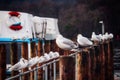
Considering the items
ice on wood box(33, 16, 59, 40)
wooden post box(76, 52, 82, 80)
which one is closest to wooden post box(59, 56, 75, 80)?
wooden post box(76, 52, 82, 80)

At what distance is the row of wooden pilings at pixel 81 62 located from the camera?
3928 millimetres

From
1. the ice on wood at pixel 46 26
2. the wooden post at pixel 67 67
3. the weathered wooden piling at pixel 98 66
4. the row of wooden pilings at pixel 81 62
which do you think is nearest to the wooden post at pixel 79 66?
the row of wooden pilings at pixel 81 62

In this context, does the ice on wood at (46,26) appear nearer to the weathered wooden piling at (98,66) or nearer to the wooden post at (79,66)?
the weathered wooden piling at (98,66)

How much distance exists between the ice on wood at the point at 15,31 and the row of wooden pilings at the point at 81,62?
808mm

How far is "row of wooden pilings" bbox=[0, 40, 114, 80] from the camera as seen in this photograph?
393 centimetres

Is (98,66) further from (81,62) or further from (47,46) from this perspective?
(47,46)

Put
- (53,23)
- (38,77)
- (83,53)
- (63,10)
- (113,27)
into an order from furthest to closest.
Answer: (63,10) → (113,27) → (53,23) → (38,77) → (83,53)

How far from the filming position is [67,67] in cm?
386

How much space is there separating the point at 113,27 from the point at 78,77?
17060 millimetres

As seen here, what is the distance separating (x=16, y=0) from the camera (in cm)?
2514

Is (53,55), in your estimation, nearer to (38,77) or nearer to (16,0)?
(38,77)

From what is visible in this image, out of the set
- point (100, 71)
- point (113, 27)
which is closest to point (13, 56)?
point (100, 71)

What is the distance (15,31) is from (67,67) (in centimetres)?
627

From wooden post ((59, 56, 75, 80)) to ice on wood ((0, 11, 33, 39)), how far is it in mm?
6086
